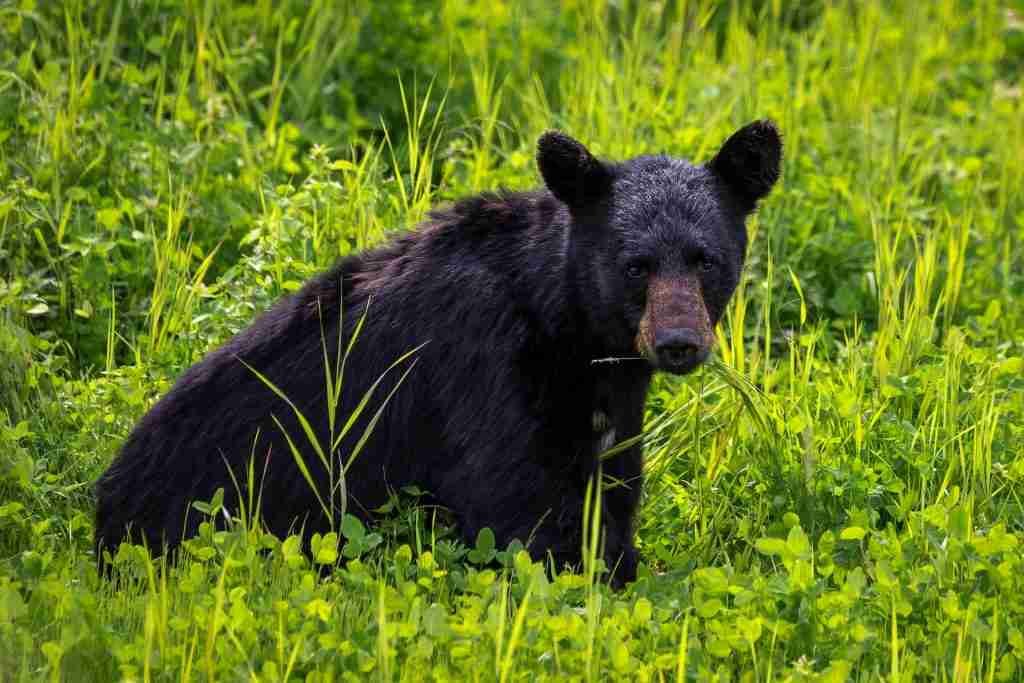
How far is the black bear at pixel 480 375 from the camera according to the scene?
195 inches

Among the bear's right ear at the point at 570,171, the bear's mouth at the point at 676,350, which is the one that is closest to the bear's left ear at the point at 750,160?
the bear's right ear at the point at 570,171

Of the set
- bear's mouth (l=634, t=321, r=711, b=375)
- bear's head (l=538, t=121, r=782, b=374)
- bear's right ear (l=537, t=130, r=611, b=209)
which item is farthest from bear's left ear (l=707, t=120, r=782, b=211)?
bear's mouth (l=634, t=321, r=711, b=375)

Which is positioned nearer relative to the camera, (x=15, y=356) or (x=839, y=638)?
(x=839, y=638)

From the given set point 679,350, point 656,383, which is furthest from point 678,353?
point 656,383

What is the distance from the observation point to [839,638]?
4.31 metres

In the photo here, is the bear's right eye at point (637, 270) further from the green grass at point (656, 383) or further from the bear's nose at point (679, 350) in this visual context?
the green grass at point (656, 383)

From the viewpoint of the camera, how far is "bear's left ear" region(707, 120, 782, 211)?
17.0ft

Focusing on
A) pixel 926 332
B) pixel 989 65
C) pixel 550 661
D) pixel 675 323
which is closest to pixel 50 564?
pixel 550 661

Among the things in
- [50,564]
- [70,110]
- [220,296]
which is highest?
[70,110]

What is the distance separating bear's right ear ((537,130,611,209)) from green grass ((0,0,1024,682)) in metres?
0.69

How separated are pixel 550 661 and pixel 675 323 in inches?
43.1

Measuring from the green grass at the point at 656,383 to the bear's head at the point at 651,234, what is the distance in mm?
405

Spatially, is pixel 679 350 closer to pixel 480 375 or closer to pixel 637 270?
pixel 637 270

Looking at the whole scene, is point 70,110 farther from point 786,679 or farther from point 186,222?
point 786,679
